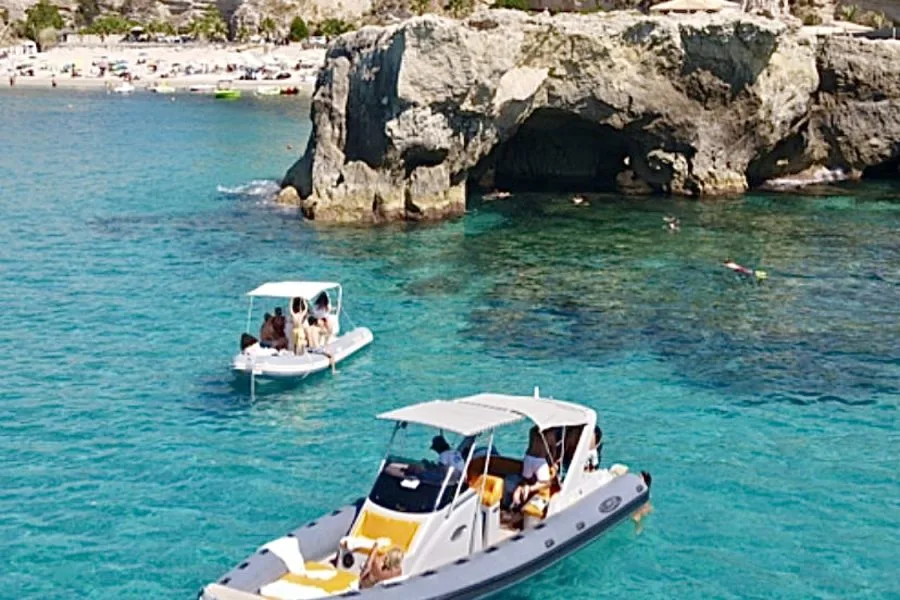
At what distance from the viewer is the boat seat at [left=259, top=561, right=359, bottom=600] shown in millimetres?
16750

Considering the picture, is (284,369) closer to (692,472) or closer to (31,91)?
(692,472)

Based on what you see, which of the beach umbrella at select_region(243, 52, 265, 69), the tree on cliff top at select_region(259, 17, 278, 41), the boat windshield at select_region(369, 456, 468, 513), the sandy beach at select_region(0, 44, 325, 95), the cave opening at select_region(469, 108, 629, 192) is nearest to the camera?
the boat windshield at select_region(369, 456, 468, 513)

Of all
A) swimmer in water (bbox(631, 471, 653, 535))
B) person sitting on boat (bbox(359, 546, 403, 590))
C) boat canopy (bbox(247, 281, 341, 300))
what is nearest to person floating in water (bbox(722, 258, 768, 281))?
boat canopy (bbox(247, 281, 341, 300))

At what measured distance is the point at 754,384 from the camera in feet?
94.4

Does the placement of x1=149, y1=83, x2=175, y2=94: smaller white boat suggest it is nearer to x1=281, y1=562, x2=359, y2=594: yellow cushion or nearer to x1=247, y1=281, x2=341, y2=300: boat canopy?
x1=247, y1=281, x2=341, y2=300: boat canopy

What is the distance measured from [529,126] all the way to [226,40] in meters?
138

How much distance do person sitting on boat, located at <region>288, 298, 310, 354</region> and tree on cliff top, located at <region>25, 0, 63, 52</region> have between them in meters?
166

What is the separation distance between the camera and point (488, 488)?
19.2 meters

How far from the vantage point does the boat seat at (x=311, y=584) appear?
16.8m

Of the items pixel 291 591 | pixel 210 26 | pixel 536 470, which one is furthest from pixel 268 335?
pixel 210 26

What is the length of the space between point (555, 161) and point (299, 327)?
33.6 m

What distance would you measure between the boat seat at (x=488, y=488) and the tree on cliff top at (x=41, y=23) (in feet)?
585

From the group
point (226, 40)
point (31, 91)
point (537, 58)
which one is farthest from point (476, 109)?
point (226, 40)

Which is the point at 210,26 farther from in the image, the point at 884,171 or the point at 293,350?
the point at 293,350
